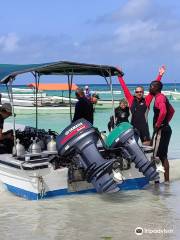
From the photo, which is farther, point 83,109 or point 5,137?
point 83,109

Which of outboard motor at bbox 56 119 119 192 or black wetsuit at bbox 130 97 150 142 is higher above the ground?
black wetsuit at bbox 130 97 150 142

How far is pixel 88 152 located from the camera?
21.7ft

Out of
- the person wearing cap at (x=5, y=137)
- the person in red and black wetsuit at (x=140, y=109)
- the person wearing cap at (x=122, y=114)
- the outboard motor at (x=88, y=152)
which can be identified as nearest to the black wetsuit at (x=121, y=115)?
the person wearing cap at (x=122, y=114)

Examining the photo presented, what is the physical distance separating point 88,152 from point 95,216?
0.88 meters

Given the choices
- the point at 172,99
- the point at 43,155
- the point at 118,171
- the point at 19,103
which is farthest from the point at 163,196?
the point at 172,99

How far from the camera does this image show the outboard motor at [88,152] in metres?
6.46

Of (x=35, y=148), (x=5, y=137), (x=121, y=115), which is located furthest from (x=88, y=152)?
(x=121, y=115)

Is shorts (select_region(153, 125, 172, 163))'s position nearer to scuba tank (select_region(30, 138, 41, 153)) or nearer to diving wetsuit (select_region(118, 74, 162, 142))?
diving wetsuit (select_region(118, 74, 162, 142))

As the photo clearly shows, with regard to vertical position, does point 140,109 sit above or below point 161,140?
above

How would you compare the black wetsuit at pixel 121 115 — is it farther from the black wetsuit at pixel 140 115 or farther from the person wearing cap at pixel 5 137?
the person wearing cap at pixel 5 137

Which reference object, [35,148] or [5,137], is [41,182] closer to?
[35,148]

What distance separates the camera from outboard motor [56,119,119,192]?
254 inches

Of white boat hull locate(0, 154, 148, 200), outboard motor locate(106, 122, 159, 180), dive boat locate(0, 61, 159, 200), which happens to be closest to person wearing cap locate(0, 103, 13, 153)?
dive boat locate(0, 61, 159, 200)

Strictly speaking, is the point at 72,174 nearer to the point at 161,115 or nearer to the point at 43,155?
the point at 43,155
